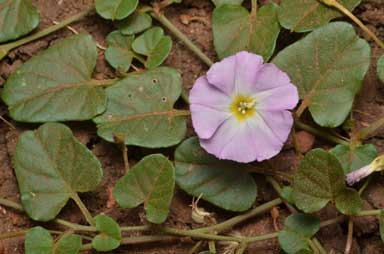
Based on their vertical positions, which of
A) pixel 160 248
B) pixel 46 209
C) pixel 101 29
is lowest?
pixel 160 248

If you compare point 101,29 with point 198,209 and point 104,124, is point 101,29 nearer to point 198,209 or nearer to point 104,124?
point 104,124

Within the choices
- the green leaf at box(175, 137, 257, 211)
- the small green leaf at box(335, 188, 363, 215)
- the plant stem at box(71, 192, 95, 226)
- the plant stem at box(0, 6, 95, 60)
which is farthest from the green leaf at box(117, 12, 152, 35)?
the small green leaf at box(335, 188, 363, 215)

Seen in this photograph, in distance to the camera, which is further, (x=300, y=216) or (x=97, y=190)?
(x=97, y=190)

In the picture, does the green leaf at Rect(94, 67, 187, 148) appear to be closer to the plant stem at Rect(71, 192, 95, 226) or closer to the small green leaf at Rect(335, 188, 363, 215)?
the plant stem at Rect(71, 192, 95, 226)

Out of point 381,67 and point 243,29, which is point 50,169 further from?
point 381,67

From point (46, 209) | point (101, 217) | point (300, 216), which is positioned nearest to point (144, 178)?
point (101, 217)
